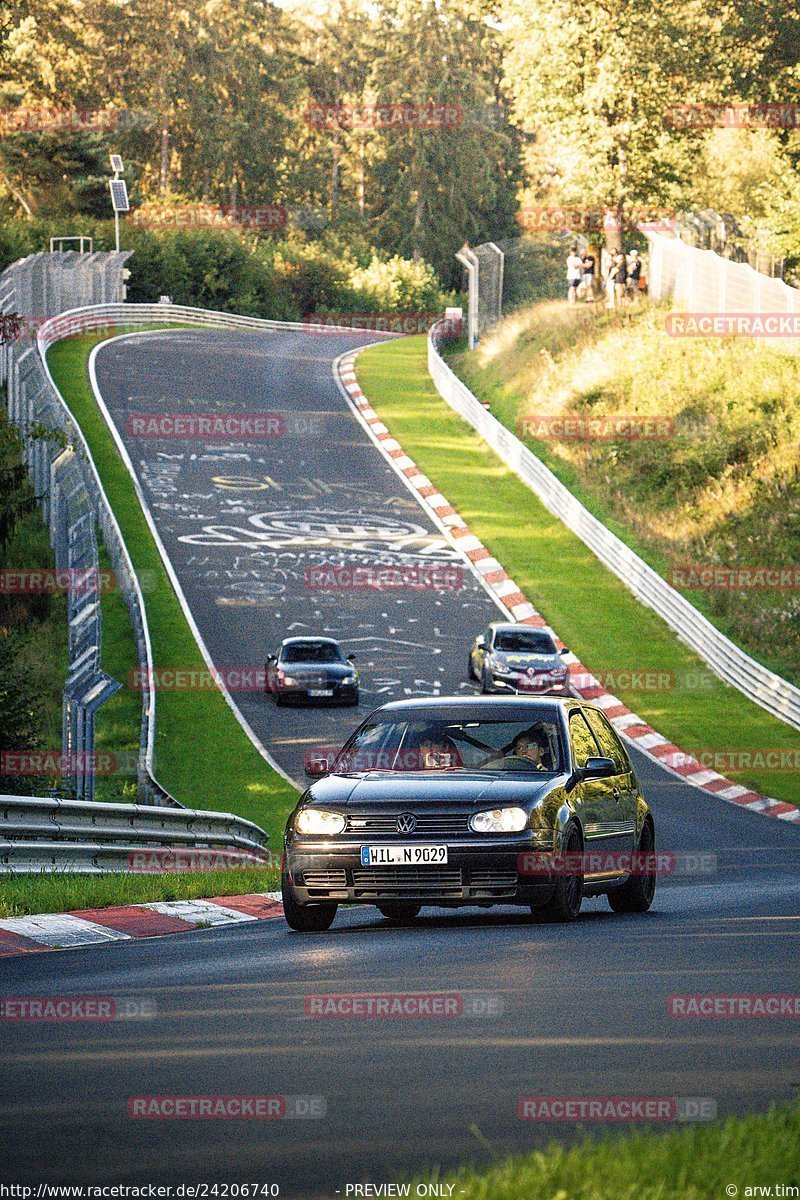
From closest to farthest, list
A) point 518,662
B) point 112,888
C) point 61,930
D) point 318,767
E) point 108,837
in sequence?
point 61,930 < point 318,767 < point 112,888 < point 108,837 < point 518,662

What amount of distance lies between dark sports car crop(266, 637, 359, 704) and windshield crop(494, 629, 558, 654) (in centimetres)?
260

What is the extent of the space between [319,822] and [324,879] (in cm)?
37

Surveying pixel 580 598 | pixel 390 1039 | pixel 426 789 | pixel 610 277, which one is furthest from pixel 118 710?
pixel 610 277

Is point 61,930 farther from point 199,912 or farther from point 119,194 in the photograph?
point 119,194

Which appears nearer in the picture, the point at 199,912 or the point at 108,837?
the point at 199,912

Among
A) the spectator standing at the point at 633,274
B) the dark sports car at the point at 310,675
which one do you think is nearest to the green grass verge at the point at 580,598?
the dark sports car at the point at 310,675

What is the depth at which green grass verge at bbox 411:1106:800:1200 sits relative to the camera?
4.53 meters

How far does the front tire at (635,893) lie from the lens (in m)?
13.8

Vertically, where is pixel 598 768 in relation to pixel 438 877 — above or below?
above

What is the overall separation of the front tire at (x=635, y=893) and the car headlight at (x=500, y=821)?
202 centimetres

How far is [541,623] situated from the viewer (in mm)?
37844

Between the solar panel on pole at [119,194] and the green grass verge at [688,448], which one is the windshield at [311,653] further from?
the solar panel on pole at [119,194]

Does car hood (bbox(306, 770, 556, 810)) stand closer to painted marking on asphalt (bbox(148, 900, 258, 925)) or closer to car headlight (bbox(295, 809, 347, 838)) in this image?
car headlight (bbox(295, 809, 347, 838))

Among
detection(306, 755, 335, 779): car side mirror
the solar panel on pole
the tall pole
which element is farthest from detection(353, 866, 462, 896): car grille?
the solar panel on pole
